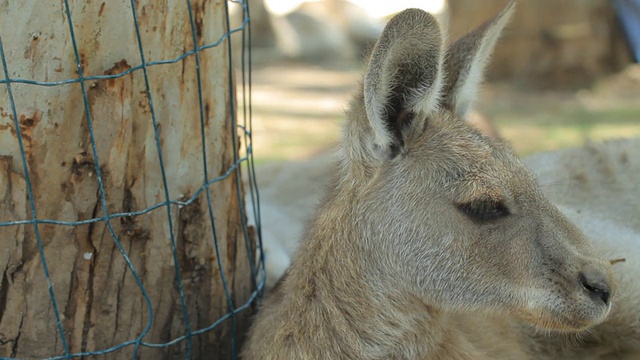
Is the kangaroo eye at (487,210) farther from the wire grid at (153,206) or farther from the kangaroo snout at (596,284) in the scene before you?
the wire grid at (153,206)

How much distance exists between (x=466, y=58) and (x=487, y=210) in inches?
32.3

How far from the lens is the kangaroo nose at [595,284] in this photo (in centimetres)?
290

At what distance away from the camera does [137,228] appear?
3.23 meters

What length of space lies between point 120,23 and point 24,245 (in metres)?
0.90

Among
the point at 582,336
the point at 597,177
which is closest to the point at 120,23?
the point at 582,336

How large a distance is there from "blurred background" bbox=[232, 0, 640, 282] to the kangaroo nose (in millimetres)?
3056

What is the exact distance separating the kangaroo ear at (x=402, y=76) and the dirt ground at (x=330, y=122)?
216cm

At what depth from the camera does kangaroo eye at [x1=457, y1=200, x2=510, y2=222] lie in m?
3.07

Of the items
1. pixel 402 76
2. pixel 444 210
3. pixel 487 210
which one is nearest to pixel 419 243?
pixel 444 210

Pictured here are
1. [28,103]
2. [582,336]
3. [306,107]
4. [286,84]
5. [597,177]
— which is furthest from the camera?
[286,84]

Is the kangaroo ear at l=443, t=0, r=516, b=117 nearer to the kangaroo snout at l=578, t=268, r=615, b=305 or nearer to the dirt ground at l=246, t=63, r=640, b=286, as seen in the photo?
the kangaroo snout at l=578, t=268, r=615, b=305

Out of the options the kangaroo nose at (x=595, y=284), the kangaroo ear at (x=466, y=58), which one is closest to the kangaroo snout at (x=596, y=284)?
the kangaroo nose at (x=595, y=284)

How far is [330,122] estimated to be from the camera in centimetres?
1168

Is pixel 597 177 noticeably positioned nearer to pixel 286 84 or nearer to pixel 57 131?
pixel 57 131
